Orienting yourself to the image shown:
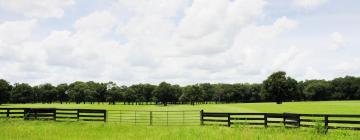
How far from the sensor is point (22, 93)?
163875mm

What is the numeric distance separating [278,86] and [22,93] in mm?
112817

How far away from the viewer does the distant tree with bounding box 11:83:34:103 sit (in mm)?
161250

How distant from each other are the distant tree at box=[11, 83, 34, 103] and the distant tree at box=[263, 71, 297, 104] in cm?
10815

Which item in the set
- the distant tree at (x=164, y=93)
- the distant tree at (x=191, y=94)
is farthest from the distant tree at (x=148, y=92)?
the distant tree at (x=191, y=94)

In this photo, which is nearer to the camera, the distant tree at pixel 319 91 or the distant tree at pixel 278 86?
the distant tree at pixel 278 86

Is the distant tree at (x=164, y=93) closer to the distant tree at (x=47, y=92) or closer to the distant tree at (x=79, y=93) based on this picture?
the distant tree at (x=79, y=93)

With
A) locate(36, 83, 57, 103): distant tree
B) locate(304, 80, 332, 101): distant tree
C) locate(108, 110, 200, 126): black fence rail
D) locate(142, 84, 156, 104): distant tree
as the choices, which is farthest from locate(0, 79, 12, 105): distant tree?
locate(304, 80, 332, 101): distant tree

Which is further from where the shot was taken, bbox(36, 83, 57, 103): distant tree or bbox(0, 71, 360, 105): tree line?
bbox(36, 83, 57, 103): distant tree

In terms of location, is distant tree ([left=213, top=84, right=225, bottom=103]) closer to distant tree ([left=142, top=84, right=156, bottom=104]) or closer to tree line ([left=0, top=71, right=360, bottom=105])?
tree line ([left=0, top=71, right=360, bottom=105])

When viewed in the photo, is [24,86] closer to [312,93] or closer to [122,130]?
[312,93]

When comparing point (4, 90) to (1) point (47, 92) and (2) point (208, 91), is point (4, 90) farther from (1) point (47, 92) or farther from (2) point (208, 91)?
(2) point (208, 91)

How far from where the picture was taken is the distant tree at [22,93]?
161 metres

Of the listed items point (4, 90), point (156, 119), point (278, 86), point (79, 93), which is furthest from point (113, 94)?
point (156, 119)

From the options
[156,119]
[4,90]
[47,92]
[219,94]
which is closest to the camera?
[156,119]
